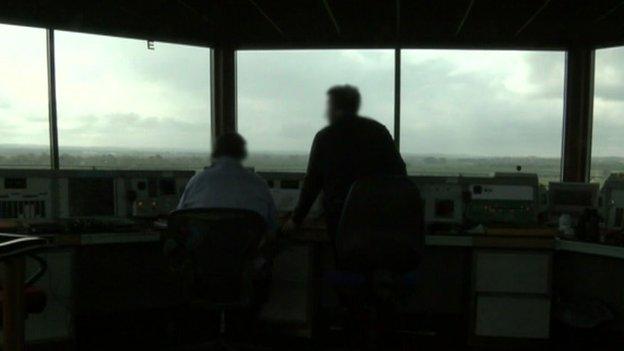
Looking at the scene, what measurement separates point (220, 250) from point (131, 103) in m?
2.70

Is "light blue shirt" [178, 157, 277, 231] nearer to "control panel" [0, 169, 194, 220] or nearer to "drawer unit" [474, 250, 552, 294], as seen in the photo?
"control panel" [0, 169, 194, 220]

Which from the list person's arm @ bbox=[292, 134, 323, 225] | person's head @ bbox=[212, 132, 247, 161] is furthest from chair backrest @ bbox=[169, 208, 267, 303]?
person's head @ bbox=[212, 132, 247, 161]

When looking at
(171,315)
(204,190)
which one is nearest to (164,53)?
(171,315)

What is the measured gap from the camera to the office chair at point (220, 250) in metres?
2.47

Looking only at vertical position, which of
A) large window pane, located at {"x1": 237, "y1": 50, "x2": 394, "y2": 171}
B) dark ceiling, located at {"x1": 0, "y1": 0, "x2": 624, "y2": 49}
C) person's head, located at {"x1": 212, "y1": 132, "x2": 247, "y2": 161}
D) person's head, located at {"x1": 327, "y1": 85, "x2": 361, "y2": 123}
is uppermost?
dark ceiling, located at {"x1": 0, "y1": 0, "x2": 624, "y2": 49}

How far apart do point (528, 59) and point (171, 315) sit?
389 centimetres

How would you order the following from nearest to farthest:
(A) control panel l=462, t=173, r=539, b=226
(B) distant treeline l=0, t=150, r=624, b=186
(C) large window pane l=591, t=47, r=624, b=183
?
(A) control panel l=462, t=173, r=539, b=226 → (B) distant treeline l=0, t=150, r=624, b=186 → (C) large window pane l=591, t=47, r=624, b=183

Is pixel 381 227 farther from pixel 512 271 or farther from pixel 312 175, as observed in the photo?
pixel 512 271

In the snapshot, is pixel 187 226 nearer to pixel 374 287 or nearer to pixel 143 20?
pixel 374 287

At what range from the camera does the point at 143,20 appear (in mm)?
4664

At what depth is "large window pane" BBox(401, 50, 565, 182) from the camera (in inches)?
199

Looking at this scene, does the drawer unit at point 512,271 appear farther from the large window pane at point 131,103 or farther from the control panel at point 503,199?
the large window pane at point 131,103

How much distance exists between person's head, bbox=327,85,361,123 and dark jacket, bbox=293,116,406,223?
0.15m

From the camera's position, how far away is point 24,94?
421 cm
